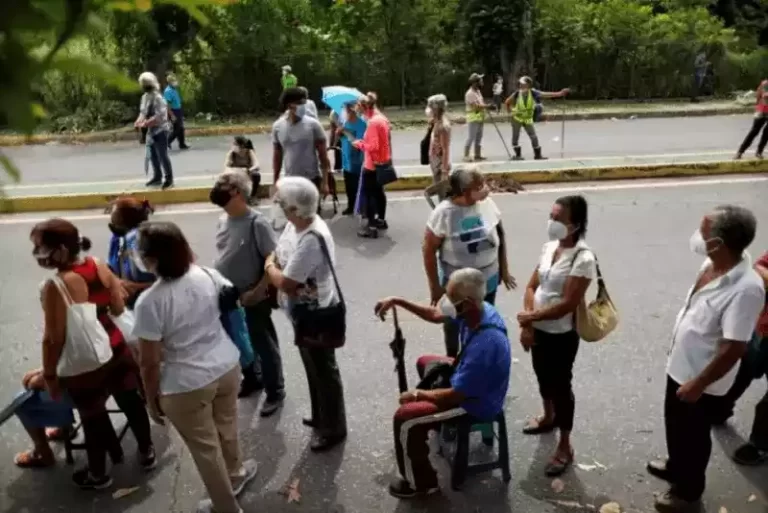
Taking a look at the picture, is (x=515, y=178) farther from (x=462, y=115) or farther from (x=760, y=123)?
(x=462, y=115)

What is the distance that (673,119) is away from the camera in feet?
60.5

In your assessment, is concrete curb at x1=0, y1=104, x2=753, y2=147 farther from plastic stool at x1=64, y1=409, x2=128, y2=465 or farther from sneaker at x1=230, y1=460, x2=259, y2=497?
sneaker at x1=230, y1=460, x2=259, y2=497

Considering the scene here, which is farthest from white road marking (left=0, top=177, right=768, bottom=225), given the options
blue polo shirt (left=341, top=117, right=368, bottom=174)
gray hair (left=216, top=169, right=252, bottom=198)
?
gray hair (left=216, top=169, right=252, bottom=198)

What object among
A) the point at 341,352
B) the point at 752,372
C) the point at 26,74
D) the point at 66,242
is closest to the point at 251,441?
the point at 341,352

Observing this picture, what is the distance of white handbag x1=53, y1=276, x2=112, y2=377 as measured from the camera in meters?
3.98

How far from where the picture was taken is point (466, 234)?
4723 millimetres

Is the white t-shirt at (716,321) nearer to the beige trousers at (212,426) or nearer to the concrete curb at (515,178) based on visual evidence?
the beige trousers at (212,426)

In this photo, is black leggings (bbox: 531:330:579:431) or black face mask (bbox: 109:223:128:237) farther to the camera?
black face mask (bbox: 109:223:128:237)

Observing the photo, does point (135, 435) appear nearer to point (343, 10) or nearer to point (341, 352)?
point (341, 352)

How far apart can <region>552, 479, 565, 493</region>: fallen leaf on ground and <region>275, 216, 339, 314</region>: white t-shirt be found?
157 centimetres

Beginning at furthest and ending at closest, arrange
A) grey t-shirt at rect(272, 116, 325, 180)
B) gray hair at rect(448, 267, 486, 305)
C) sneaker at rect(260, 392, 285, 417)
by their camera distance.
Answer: grey t-shirt at rect(272, 116, 325, 180)
sneaker at rect(260, 392, 285, 417)
gray hair at rect(448, 267, 486, 305)

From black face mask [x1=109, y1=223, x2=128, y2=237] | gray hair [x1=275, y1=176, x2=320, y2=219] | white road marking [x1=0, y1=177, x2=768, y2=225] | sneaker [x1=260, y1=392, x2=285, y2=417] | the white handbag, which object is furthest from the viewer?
white road marking [x1=0, y1=177, x2=768, y2=225]

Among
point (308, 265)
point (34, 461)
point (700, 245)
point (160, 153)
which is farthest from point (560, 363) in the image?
point (160, 153)

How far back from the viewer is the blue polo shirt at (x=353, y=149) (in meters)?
9.04
